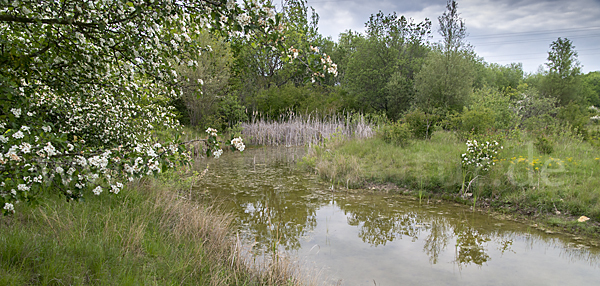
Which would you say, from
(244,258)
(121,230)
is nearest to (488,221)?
(244,258)

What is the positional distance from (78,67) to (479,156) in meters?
7.08

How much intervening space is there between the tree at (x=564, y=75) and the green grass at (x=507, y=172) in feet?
84.6

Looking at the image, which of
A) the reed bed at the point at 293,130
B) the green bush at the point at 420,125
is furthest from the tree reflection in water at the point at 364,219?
the reed bed at the point at 293,130

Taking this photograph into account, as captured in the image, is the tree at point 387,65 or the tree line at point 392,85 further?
the tree at point 387,65

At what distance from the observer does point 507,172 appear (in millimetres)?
6473

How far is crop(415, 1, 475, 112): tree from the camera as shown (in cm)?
1847

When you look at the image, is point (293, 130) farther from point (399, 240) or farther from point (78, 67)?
point (78, 67)

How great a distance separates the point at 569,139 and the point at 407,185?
18.2 feet

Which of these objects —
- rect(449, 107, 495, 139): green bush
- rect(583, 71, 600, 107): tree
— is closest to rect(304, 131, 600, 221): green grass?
rect(449, 107, 495, 139): green bush

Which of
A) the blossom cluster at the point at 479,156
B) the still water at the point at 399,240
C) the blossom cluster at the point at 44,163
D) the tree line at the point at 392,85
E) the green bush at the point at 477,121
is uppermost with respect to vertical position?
the tree line at the point at 392,85

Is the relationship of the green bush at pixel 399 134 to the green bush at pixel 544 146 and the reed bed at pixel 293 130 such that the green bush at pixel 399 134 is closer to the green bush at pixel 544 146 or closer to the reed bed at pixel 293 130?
the reed bed at pixel 293 130

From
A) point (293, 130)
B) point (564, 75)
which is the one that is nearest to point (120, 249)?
point (293, 130)

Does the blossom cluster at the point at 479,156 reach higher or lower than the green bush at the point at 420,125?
lower

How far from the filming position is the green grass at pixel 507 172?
568 cm
